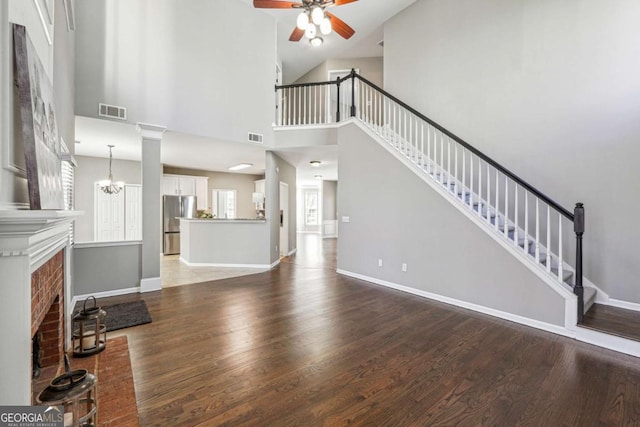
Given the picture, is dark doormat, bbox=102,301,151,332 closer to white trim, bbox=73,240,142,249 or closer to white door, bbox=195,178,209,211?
white trim, bbox=73,240,142,249

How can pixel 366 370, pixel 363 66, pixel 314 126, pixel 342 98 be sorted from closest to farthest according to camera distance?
1. pixel 366 370
2. pixel 314 126
3. pixel 342 98
4. pixel 363 66

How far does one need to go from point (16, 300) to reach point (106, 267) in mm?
3931

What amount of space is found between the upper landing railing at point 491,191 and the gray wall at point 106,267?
3.78 meters

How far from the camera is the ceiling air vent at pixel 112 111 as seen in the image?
4.15m

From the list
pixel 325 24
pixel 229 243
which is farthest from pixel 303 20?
pixel 229 243

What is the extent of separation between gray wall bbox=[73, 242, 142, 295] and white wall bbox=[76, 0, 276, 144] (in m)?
1.98

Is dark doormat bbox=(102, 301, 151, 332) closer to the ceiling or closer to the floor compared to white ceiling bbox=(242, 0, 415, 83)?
closer to the floor

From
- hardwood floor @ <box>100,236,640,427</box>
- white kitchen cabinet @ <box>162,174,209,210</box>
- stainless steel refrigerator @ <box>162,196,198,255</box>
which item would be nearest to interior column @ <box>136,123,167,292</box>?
hardwood floor @ <box>100,236,640,427</box>

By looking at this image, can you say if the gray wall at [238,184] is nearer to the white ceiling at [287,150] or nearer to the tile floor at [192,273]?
the white ceiling at [287,150]

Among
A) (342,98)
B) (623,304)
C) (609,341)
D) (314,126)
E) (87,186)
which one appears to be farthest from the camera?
(87,186)

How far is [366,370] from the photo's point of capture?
7.71 feet

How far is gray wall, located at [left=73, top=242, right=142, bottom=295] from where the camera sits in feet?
13.7

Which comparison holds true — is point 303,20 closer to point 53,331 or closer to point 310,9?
point 310,9

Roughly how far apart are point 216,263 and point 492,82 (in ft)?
20.7
